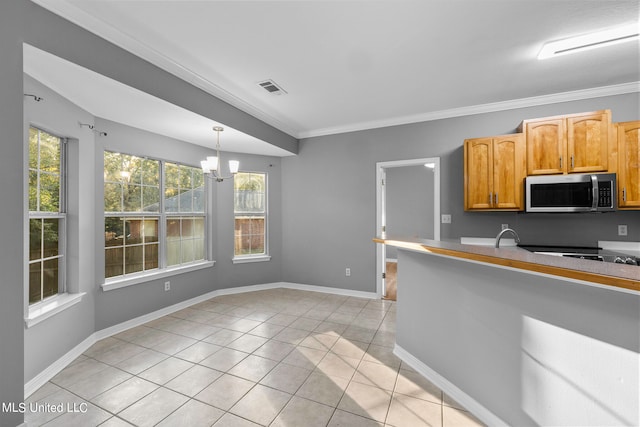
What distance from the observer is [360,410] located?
1.87 meters

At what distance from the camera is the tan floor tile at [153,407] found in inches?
70.5

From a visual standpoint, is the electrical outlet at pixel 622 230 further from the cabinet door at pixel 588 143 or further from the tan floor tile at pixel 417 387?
the tan floor tile at pixel 417 387

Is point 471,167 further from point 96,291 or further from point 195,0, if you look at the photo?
point 96,291

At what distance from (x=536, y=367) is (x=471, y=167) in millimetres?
2602

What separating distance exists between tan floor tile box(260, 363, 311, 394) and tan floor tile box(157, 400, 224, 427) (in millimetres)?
425

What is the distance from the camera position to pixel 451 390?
198cm

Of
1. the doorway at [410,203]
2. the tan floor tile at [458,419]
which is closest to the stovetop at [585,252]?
the tan floor tile at [458,419]

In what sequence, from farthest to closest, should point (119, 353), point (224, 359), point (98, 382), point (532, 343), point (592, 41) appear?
point (119, 353) → point (224, 359) → point (592, 41) → point (98, 382) → point (532, 343)

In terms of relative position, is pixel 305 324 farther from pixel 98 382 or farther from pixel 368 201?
pixel 368 201

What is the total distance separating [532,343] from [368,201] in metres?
3.10

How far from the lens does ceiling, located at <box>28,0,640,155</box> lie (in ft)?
6.31

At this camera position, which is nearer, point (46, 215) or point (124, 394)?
point (124, 394)

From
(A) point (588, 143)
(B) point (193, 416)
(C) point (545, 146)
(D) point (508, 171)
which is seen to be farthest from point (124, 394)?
(A) point (588, 143)

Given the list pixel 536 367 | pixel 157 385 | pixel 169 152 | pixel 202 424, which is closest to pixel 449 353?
pixel 536 367
